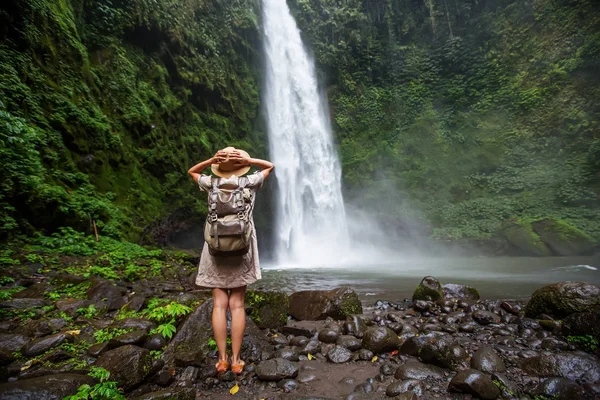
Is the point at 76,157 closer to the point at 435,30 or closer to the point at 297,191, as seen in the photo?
the point at 297,191

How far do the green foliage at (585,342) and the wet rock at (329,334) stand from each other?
7.46 feet

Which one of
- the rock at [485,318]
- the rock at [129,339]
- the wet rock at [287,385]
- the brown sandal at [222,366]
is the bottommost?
the rock at [485,318]

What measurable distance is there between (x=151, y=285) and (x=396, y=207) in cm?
1676

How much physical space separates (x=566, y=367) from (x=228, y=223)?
9.35ft

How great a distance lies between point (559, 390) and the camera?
6.10 feet

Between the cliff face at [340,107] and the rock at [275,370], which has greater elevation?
the cliff face at [340,107]

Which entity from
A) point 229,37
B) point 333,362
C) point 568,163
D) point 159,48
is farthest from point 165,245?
point 568,163

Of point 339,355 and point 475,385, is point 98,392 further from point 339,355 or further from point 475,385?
point 475,385

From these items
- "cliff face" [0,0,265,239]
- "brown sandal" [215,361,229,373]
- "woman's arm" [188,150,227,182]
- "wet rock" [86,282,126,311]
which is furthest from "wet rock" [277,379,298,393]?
"cliff face" [0,0,265,239]

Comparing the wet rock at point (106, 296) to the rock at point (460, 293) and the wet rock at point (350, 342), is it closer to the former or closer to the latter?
the wet rock at point (350, 342)

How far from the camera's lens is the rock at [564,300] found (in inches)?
133

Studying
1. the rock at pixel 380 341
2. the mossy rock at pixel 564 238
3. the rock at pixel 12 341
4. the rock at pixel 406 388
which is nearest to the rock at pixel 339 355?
the rock at pixel 380 341

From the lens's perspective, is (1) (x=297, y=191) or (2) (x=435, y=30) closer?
(1) (x=297, y=191)

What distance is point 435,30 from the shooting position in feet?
73.0
